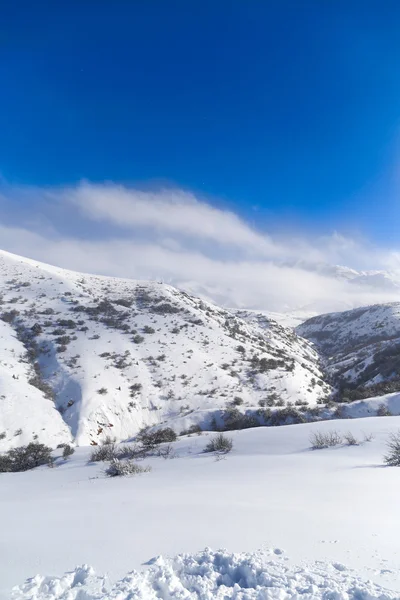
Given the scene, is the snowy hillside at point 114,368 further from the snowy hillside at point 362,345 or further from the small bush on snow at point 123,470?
the small bush on snow at point 123,470

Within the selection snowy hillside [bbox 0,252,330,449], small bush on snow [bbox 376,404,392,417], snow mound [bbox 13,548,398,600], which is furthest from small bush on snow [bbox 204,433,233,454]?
small bush on snow [bbox 376,404,392,417]

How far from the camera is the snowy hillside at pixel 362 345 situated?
1248 inches

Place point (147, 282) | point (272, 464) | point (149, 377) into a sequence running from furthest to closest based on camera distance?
point (147, 282) < point (149, 377) < point (272, 464)

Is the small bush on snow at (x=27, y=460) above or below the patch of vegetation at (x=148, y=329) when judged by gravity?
below

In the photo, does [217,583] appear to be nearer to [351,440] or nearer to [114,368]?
[351,440]

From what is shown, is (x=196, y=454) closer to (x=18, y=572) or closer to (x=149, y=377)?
(x=18, y=572)

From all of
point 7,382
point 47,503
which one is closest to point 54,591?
point 47,503

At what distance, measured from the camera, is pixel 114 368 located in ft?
89.5

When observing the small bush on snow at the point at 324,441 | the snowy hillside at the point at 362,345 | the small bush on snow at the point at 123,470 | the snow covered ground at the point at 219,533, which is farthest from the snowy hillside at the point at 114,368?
the snow covered ground at the point at 219,533

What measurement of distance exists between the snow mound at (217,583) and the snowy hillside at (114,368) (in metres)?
17.8

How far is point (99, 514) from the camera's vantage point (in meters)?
4.84

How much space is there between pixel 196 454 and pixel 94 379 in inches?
642

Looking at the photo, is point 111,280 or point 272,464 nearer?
point 272,464

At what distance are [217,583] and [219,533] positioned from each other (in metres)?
0.97
